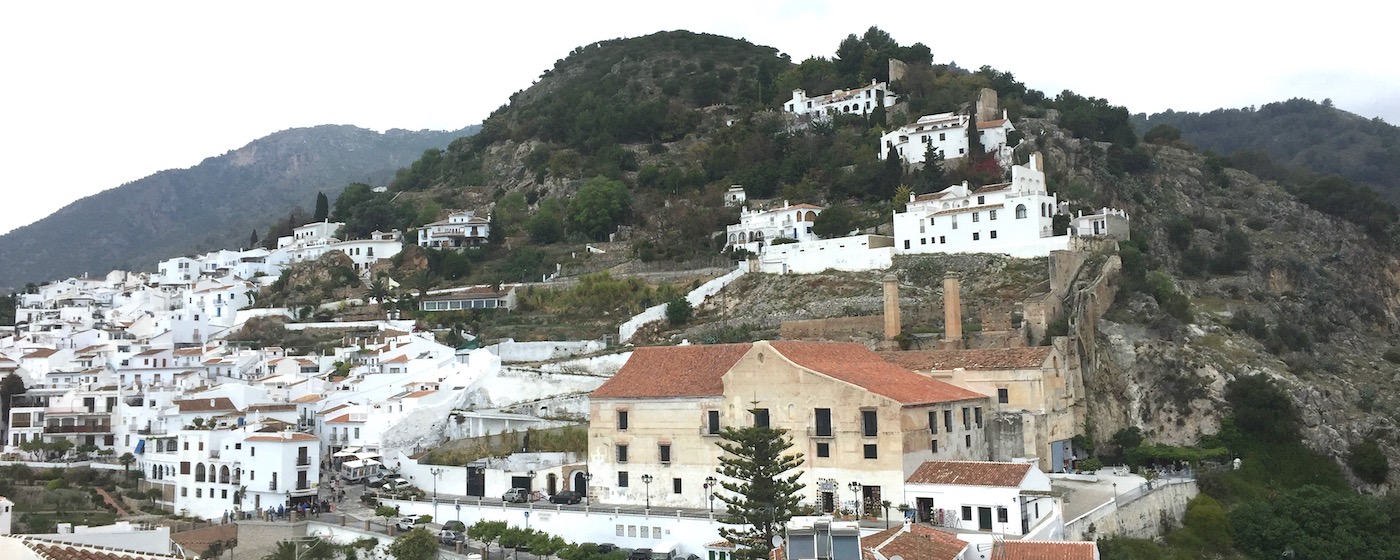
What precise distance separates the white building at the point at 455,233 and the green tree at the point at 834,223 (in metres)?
25.3

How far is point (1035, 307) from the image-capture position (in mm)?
45844

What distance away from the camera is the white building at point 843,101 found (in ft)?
269

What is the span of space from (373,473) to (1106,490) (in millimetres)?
26096

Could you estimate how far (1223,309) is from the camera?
52719 mm

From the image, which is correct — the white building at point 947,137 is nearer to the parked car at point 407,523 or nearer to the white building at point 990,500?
the white building at point 990,500

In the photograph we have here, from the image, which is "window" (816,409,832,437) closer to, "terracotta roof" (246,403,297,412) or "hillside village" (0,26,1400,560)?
"hillside village" (0,26,1400,560)

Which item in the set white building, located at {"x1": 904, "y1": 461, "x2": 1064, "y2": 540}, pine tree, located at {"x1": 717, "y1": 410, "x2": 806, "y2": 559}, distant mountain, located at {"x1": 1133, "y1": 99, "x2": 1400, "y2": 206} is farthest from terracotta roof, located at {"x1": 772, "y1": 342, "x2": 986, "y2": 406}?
distant mountain, located at {"x1": 1133, "y1": 99, "x2": 1400, "y2": 206}

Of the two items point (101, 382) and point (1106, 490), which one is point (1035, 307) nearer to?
point (1106, 490)

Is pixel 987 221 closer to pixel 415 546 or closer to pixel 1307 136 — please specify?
pixel 415 546

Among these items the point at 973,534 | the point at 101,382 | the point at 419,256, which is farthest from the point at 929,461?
the point at 419,256

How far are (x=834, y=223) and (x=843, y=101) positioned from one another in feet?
77.1

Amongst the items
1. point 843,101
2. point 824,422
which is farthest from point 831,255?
point 843,101

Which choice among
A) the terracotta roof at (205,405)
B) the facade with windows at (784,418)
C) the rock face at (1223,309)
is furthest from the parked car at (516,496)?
the rock face at (1223,309)

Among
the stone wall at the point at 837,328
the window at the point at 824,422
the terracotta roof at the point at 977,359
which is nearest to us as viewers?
the window at the point at 824,422
